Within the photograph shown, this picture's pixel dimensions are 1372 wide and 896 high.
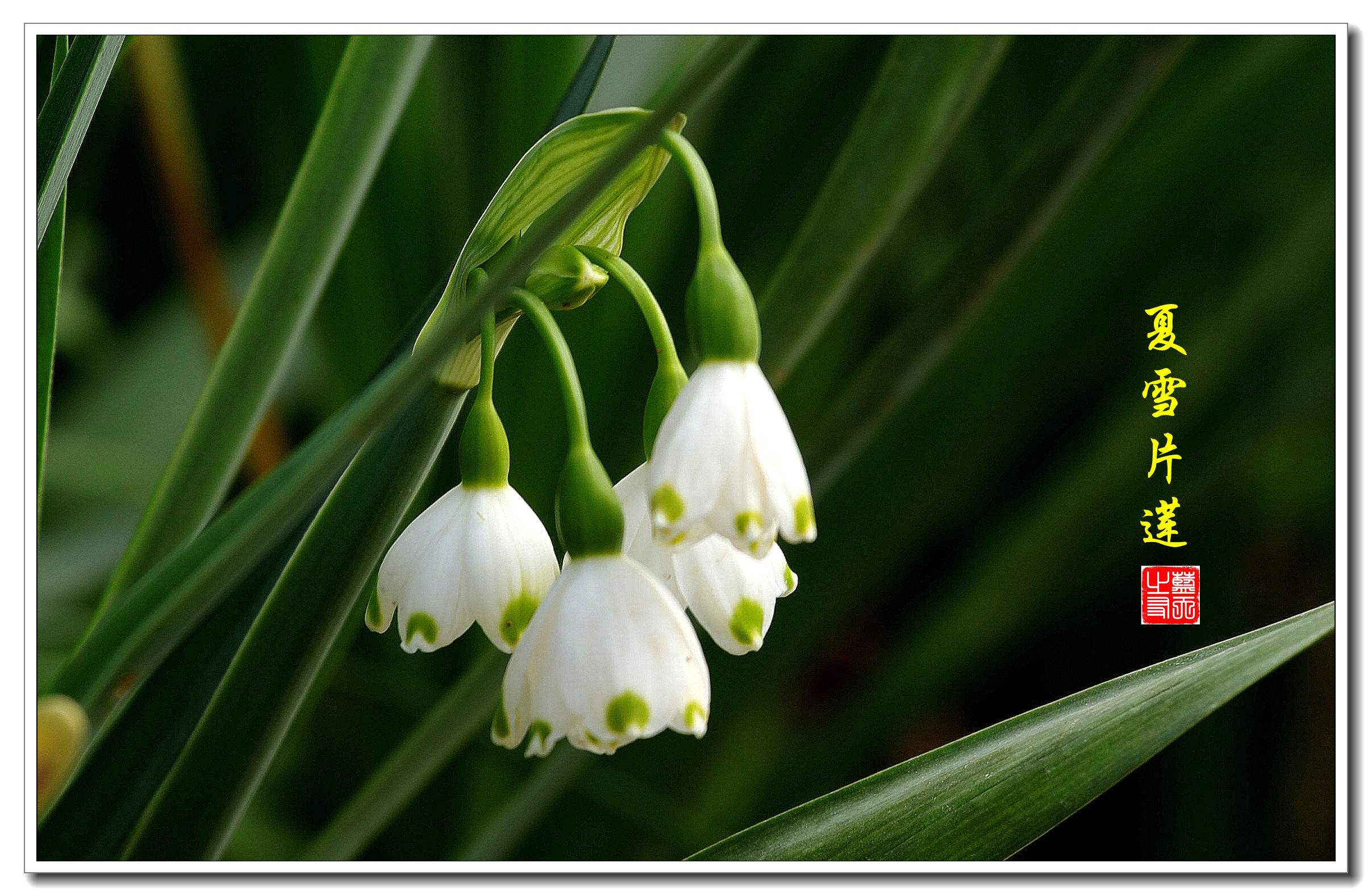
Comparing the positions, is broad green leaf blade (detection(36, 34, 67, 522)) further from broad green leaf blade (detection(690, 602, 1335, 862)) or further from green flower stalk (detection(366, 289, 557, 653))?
broad green leaf blade (detection(690, 602, 1335, 862))

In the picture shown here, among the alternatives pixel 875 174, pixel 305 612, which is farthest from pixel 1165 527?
pixel 305 612

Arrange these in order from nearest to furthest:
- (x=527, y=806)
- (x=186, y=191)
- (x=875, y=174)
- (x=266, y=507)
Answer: (x=266, y=507) < (x=875, y=174) < (x=527, y=806) < (x=186, y=191)

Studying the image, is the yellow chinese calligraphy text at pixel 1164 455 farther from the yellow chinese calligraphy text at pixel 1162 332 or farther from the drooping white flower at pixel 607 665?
the drooping white flower at pixel 607 665

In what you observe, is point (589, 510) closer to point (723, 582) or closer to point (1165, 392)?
point (723, 582)

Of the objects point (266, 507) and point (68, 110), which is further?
point (68, 110)

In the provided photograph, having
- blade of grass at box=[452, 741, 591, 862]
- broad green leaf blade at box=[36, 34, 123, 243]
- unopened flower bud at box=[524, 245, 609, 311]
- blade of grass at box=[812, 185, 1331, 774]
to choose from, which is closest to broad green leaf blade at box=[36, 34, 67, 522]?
broad green leaf blade at box=[36, 34, 123, 243]

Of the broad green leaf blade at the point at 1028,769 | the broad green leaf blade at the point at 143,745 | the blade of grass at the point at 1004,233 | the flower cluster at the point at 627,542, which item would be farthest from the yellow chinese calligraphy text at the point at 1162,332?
the broad green leaf blade at the point at 143,745
